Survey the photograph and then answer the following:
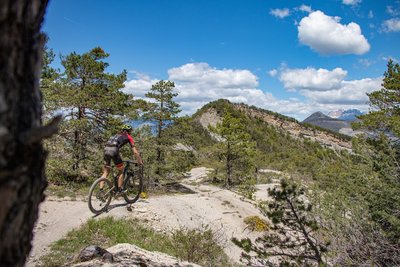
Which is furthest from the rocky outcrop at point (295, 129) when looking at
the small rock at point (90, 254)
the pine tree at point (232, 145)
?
the small rock at point (90, 254)

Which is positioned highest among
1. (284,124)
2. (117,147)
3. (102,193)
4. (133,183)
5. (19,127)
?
(284,124)

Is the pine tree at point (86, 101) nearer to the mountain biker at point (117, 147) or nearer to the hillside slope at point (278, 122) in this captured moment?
the mountain biker at point (117, 147)

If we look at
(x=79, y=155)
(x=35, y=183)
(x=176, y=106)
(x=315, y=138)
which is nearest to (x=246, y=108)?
(x=315, y=138)

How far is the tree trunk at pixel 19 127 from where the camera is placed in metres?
1.39

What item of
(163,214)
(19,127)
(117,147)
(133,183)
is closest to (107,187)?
(133,183)

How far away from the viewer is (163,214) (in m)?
11.6

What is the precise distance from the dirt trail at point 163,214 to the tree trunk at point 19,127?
5.33m

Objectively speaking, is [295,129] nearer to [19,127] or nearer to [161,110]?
[161,110]

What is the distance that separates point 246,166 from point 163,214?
18.2 metres

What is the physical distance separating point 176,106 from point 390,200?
15.9 metres

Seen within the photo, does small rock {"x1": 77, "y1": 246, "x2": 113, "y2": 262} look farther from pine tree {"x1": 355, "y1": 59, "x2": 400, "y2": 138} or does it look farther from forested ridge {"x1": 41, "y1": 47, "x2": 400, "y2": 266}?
pine tree {"x1": 355, "y1": 59, "x2": 400, "y2": 138}

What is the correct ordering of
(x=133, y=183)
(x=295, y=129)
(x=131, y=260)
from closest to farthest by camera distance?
(x=131, y=260)
(x=133, y=183)
(x=295, y=129)

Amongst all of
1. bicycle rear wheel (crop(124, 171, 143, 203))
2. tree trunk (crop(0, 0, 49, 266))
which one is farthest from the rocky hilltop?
tree trunk (crop(0, 0, 49, 266))

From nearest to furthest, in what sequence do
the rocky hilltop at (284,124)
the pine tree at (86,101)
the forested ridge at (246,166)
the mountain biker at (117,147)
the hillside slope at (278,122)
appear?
the forested ridge at (246,166) → the mountain biker at (117,147) → the pine tree at (86,101) → the rocky hilltop at (284,124) → the hillside slope at (278,122)
